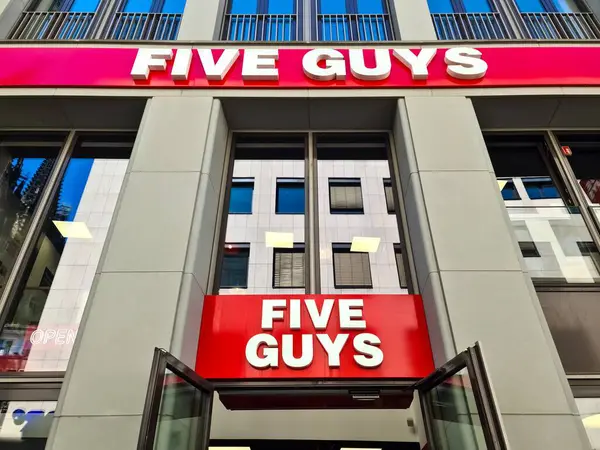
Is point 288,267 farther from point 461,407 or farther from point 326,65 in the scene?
point 326,65

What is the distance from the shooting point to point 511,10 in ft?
27.0

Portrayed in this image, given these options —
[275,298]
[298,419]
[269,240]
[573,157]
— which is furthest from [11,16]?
[573,157]

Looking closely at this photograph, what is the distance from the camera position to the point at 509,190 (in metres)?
6.32

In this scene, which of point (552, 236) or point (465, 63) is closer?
point (552, 236)

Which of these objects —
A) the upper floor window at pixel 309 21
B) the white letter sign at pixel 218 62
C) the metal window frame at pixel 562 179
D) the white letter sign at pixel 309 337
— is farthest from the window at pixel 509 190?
the white letter sign at pixel 218 62

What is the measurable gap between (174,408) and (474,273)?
3.45 m

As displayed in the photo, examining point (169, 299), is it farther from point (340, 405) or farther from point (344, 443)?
point (344, 443)

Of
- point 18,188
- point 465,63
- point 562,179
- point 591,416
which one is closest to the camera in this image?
point 591,416

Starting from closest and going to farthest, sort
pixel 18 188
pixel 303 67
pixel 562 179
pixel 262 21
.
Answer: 1. pixel 562 179
2. pixel 18 188
3. pixel 303 67
4. pixel 262 21

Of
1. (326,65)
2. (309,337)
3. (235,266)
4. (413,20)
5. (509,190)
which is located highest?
(413,20)

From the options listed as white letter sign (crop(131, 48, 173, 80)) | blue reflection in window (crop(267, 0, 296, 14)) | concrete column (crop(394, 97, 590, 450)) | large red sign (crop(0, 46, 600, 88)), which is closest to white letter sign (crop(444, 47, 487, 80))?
large red sign (crop(0, 46, 600, 88))

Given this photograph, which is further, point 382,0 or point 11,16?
point 382,0

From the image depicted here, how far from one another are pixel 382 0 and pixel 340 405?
25.4ft

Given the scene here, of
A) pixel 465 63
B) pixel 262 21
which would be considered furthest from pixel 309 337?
pixel 262 21
